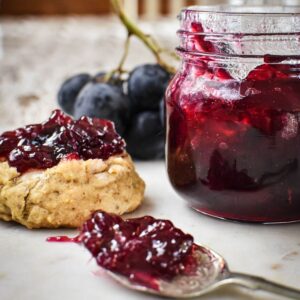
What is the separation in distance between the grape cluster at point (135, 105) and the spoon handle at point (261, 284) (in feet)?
1.59

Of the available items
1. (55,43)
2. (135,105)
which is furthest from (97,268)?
(55,43)

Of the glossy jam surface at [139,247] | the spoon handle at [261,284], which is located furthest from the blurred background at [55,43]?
the spoon handle at [261,284]

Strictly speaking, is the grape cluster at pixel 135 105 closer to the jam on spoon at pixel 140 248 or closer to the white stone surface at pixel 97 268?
the white stone surface at pixel 97 268

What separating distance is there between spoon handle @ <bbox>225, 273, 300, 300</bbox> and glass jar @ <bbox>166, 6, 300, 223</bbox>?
0.59ft

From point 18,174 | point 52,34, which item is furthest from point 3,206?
point 52,34

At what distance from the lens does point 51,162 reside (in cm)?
83

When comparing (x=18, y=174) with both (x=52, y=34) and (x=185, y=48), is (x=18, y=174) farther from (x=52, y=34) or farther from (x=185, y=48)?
(x=52, y=34)

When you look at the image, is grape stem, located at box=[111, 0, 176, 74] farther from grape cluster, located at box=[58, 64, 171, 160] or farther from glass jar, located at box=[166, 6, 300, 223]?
glass jar, located at box=[166, 6, 300, 223]

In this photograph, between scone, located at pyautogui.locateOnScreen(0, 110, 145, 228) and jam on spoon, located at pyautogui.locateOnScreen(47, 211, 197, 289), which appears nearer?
jam on spoon, located at pyautogui.locateOnScreen(47, 211, 197, 289)

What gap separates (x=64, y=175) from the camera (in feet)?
2.68

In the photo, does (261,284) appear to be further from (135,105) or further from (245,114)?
(135,105)

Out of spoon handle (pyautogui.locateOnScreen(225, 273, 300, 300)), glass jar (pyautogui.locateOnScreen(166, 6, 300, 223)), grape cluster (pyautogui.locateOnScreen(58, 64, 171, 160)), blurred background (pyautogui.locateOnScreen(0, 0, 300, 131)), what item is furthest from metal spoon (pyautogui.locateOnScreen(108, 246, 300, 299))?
blurred background (pyautogui.locateOnScreen(0, 0, 300, 131))

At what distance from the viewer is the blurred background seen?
5.87 ft

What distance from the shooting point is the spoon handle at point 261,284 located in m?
0.60
